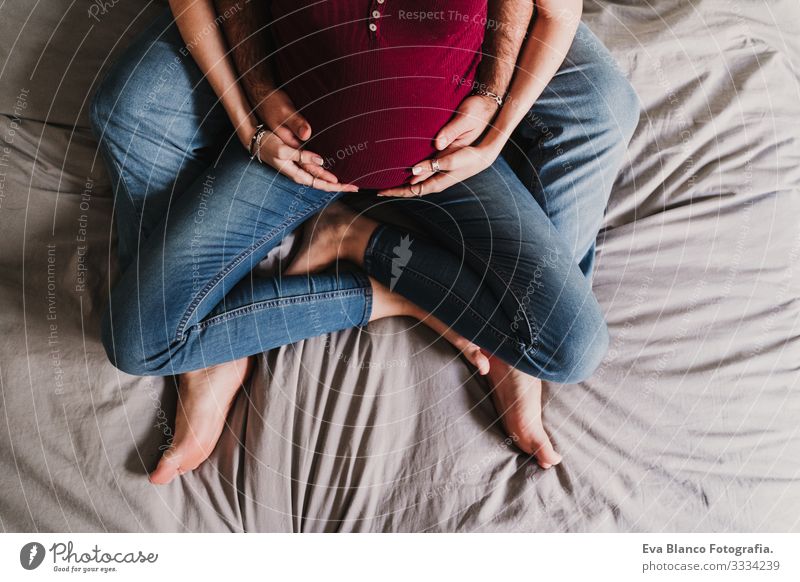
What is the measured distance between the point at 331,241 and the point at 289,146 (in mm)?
134

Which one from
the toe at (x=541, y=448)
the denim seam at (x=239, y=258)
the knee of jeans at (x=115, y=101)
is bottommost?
the toe at (x=541, y=448)

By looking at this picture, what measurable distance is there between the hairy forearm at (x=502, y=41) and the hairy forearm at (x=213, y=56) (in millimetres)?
244

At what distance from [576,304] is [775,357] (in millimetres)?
253

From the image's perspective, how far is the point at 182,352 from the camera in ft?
1.90

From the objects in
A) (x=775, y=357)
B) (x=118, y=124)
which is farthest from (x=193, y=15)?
(x=775, y=357)

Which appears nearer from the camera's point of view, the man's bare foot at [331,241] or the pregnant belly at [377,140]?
the pregnant belly at [377,140]

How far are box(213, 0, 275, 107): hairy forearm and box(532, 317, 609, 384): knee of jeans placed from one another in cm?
40

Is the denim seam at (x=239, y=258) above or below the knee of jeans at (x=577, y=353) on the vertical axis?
above

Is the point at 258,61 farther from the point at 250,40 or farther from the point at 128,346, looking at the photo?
the point at 128,346

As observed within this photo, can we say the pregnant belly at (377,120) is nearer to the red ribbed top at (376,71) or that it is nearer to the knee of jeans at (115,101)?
the red ribbed top at (376,71)

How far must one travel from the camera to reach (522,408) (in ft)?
1.99

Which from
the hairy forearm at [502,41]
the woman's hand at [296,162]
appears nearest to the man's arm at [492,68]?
the hairy forearm at [502,41]

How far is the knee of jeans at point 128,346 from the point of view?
562 mm
